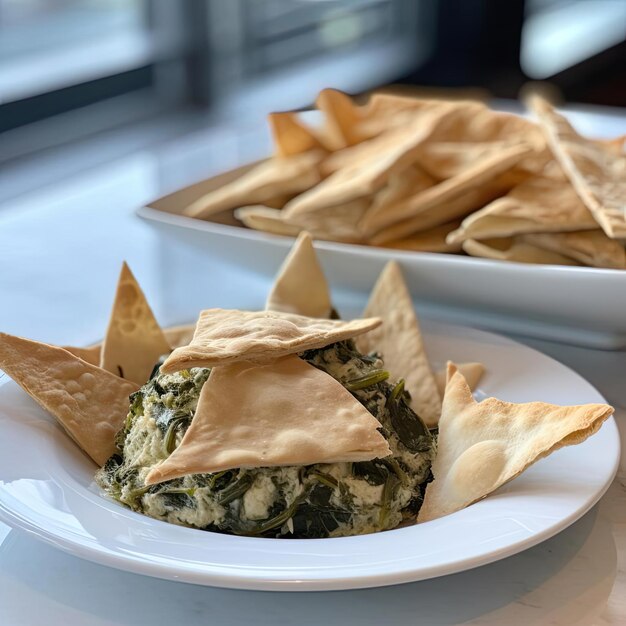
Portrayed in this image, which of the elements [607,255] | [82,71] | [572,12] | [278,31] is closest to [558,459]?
[607,255]

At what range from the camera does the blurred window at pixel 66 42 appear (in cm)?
278

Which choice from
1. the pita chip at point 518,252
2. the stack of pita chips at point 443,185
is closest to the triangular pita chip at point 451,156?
the stack of pita chips at point 443,185

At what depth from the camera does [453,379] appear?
0.78 meters

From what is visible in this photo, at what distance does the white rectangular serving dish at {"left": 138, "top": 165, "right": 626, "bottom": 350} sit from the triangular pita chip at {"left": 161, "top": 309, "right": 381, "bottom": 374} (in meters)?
0.24

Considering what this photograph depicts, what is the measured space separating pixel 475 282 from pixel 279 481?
41 cm

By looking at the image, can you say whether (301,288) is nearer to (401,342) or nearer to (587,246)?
(401,342)

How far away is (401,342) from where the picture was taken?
94cm

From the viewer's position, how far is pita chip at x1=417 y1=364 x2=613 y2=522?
2.21ft

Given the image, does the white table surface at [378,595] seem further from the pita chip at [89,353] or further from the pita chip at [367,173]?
the pita chip at [367,173]

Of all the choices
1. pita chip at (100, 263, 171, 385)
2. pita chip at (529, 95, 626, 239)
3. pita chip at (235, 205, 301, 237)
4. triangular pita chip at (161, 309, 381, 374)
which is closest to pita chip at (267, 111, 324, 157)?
pita chip at (235, 205, 301, 237)

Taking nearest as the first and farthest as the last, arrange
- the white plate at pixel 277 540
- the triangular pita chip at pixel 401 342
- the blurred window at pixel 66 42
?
the white plate at pixel 277 540 < the triangular pita chip at pixel 401 342 < the blurred window at pixel 66 42

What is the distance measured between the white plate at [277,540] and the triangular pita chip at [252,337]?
0.37 feet

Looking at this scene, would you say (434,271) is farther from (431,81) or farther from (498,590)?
(431,81)

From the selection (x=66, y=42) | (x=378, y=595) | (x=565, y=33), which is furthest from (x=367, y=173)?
(x=565, y=33)
